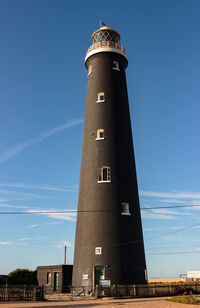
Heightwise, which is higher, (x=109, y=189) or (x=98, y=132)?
(x=98, y=132)

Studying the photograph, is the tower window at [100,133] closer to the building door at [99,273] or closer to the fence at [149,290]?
the building door at [99,273]

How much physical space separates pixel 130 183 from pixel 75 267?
948 cm

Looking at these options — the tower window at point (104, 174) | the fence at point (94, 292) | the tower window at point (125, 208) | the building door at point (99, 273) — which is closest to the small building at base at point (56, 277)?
the fence at point (94, 292)

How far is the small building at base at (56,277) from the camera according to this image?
34.3 m

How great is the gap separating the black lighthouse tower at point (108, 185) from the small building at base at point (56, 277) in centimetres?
678

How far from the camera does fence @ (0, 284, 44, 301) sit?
25.3 metres

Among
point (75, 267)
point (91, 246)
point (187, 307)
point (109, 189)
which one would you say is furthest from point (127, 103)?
point (187, 307)

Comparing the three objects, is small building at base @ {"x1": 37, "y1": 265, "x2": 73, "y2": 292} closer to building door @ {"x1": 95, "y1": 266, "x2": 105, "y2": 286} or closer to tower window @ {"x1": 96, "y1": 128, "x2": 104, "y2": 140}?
building door @ {"x1": 95, "y1": 266, "x2": 105, "y2": 286}

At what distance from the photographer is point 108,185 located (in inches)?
1147

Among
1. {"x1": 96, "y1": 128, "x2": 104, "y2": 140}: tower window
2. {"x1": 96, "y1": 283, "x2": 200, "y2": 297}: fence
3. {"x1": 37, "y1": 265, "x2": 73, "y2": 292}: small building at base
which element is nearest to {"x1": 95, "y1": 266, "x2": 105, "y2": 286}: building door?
{"x1": 96, "y1": 283, "x2": 200, "y2": 297}: fence

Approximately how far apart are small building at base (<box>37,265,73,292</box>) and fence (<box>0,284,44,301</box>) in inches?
312

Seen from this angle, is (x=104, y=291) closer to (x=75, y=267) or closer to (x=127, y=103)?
(x=75, y=267)

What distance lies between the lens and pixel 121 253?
1074 inches

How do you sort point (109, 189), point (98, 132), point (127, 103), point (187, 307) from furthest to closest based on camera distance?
point (127, 103) < point (98, 132) < point (109, 189) < point (187, 307)
